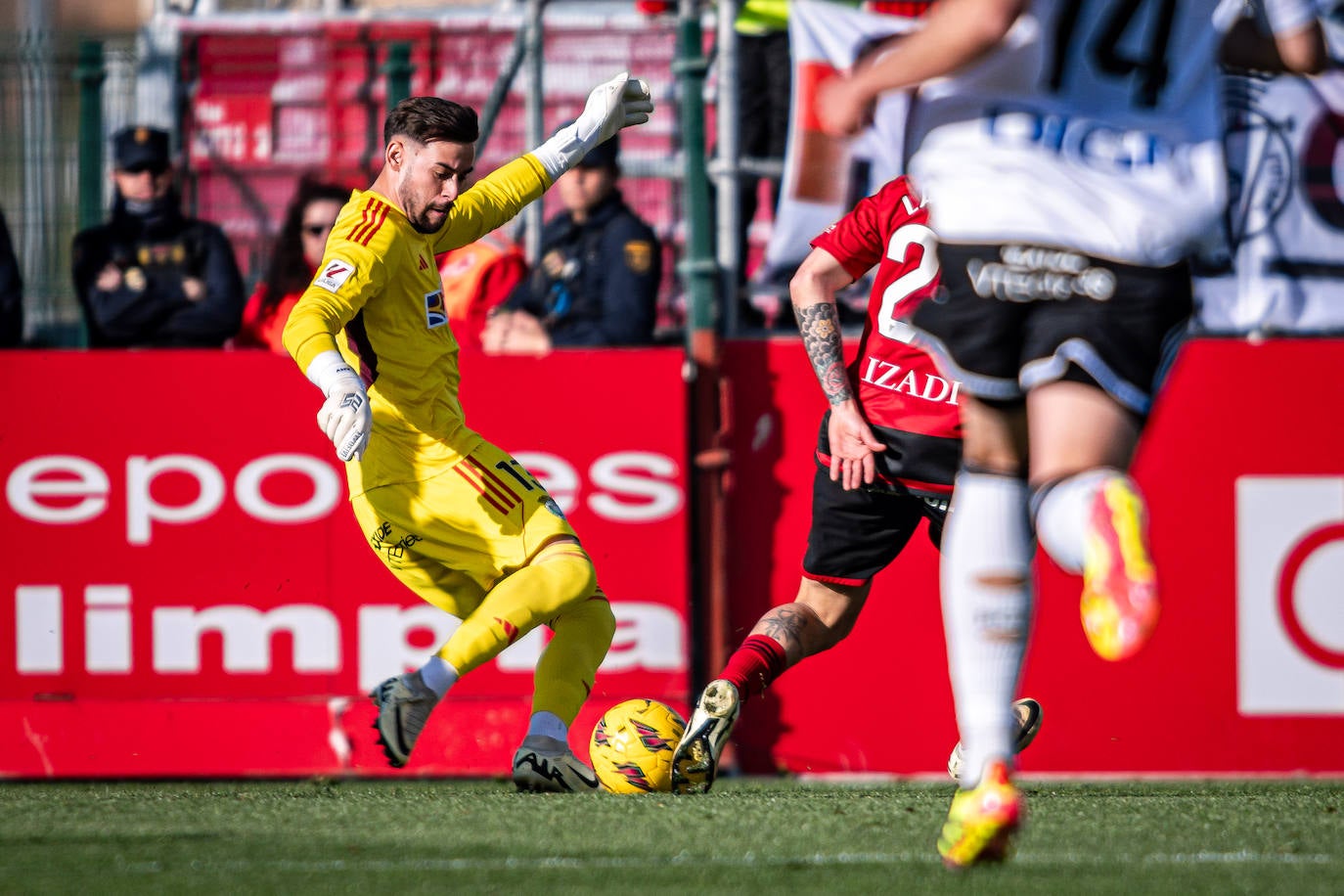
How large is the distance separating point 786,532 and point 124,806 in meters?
2.98

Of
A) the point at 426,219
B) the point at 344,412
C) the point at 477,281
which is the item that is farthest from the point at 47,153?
the point at 344,412

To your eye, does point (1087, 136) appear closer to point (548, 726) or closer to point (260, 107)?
point (548, 726)

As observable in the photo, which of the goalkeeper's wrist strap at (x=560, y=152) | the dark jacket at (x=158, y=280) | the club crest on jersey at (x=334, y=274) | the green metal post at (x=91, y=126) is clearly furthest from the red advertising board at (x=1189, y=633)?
the green metal post at (x=91, y=126)

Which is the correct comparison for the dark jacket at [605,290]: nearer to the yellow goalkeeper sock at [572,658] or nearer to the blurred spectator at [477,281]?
the blurred spectator at [477,281]

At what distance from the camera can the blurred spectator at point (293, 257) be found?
23.8ft

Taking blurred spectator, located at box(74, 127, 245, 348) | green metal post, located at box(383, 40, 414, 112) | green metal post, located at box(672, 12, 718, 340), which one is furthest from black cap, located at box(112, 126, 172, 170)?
green metal post, located at box(672, 12, 718, 340)

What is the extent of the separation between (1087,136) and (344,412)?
74.2 inches

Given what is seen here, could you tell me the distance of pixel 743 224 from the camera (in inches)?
284

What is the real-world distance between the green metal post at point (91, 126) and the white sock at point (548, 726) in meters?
3.18

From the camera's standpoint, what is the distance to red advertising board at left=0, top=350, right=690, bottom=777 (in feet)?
22.5

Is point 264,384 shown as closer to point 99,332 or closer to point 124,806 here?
point 99,332

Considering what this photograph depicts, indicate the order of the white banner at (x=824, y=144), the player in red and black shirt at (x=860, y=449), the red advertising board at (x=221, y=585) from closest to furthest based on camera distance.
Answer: the player in red and black shirt at (x=860, y=449) → the red advertising board at (x=221, y=585) → the white banner at (x=824, y=144)

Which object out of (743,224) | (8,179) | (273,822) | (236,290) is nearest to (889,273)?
Result: (743,224)

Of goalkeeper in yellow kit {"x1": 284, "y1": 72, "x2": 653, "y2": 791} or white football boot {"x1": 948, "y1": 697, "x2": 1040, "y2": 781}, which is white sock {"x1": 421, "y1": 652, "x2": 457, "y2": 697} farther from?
white football boot {"x1": 948, "y1": 697, "x2": 1040, "y2": 781}
